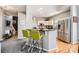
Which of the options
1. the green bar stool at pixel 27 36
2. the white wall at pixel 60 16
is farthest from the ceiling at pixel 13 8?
the white wall at pixel 60 16

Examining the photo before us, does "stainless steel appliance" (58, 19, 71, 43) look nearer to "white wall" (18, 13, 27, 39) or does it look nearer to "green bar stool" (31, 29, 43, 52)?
"green bar stool" (31, 29, 43, 52)

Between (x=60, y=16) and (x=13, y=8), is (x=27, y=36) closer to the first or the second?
(x=13, y=8)

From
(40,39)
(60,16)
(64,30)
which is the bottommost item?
(40,39)

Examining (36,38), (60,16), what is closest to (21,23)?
(36,38)

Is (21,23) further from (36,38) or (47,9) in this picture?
(47,9)

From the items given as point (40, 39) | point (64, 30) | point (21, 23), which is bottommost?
point (40, 39)

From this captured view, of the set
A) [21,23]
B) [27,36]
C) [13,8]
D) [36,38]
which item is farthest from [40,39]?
[13,8]

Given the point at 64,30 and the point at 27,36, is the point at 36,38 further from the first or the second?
the point at 64,30

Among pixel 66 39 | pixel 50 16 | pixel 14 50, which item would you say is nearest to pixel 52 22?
pixel 50 16

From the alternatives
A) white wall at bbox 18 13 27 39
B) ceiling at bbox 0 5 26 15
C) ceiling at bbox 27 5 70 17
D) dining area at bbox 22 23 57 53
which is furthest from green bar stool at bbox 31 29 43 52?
ceiling at bbox 0 5 26 15

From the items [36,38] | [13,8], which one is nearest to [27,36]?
[36,38]

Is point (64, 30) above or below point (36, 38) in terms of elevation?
above
